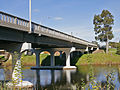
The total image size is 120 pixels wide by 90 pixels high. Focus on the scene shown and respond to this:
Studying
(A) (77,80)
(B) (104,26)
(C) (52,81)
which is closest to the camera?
(A) (77,80)

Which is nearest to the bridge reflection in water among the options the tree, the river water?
the river water

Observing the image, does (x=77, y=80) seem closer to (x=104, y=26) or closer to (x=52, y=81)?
(x=52, y=81)

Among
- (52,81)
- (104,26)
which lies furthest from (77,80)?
(104,26)

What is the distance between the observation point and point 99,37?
255ft

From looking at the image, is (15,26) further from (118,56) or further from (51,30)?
(118,56)

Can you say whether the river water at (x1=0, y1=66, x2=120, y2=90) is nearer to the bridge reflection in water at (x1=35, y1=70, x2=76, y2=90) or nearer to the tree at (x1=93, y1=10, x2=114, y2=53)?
the bridge reflection in water at (x1=35, y1=70, x2=76, y2=90)

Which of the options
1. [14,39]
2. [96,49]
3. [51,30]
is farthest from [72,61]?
[14,39]

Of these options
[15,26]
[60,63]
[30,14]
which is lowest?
[60,63]

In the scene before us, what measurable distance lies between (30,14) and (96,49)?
71.8m

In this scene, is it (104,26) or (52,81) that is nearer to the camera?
(52,81)

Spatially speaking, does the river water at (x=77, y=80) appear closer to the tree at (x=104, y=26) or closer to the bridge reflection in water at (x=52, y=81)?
the bridge reflection in water at (x=52, y=81)

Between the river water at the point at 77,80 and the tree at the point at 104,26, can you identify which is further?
the tree at the point at 104,26

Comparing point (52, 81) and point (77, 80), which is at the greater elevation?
point (77, 80)

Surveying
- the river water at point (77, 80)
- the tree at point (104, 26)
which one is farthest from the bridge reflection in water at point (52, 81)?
the tree at point (104, 26)
